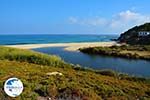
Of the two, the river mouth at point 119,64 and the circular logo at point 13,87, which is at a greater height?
the circular logo at point 13,87

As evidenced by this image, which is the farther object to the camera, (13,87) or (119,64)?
(119,64)

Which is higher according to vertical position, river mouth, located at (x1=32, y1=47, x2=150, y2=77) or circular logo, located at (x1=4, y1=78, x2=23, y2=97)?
circular logo, located at (x1=4, y1=78, x2=23, y2=97)

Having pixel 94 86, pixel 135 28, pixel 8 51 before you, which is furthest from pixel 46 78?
pixel 135 28

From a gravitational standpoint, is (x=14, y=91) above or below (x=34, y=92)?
above

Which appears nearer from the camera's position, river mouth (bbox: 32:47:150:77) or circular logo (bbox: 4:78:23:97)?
circular logo (bbox: 4:78:23:97)

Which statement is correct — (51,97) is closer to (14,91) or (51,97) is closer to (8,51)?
(14,91)

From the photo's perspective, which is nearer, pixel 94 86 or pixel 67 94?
pixel 67 94

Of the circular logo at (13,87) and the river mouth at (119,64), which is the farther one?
the river mouth at (119,64)

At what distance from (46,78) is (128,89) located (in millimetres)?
4727

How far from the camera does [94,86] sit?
59.7 ft

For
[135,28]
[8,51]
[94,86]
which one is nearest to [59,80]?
[94,86]

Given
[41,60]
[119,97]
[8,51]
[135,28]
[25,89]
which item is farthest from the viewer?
[135,28]

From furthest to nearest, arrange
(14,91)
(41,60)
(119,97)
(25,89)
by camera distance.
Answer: (41,60)
(119,97)
(25,89)
(14,91)

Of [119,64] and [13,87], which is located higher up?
[13,87]
